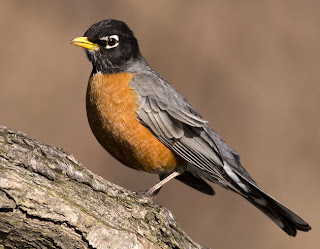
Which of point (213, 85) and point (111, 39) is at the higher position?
point (111, 39)

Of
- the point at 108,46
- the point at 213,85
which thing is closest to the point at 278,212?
the point at 108,46

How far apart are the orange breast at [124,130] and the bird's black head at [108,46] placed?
0.29m

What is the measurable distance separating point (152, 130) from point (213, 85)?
492 centimetres

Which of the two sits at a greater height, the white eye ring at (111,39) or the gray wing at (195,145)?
the white eye ring at (111,39)

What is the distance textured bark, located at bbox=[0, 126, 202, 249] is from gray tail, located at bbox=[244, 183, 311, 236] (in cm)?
133

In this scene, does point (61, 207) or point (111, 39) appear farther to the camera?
point (111, 39)

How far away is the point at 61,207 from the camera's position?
3594 mm

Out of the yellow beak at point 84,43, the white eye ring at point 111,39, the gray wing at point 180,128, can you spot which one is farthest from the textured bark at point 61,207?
the white eye ring at point 111,39

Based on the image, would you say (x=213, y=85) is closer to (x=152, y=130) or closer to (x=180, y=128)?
(x=180, y=128)

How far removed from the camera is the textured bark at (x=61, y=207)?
11.4ft

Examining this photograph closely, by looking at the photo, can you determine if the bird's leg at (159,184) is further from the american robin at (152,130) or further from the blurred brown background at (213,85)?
Result: the blurred brown background at (213,85)

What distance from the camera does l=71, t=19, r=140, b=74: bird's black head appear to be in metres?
5.47

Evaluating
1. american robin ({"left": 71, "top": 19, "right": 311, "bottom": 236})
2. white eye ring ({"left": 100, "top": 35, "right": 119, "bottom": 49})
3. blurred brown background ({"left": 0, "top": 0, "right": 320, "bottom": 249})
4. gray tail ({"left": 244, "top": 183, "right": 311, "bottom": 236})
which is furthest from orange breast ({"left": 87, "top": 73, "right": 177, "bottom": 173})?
blurred brown background ({"left": 0, "top": 0, "right": 320, "bottom": 249})

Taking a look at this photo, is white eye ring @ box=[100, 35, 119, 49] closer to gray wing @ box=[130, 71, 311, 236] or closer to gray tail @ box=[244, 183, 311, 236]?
gray wing @ box=[130, 71, 311, 236]
